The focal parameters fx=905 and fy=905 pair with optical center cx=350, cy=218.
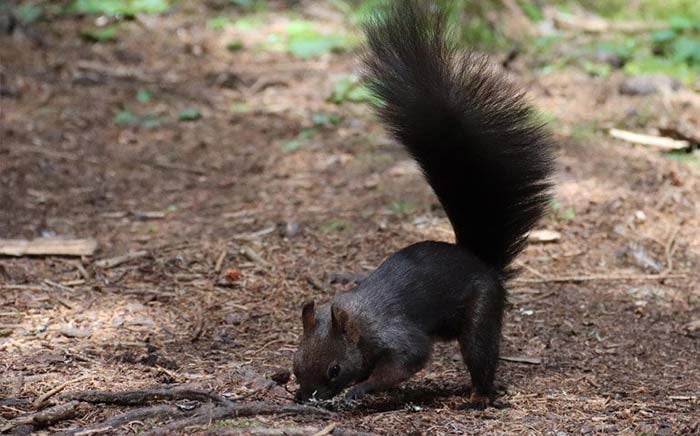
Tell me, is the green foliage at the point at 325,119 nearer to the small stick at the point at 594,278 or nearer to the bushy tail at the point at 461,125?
the small stick at the point at 594,278

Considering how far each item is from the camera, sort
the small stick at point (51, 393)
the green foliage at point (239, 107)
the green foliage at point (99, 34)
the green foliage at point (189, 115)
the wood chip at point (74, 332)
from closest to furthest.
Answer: the small stick at point (51, 393)
the wood chip at point (74, 332)
the green foliage at point (189, 115)
the green foliage at point (239, 107)
the green foliage at point (99, 34)

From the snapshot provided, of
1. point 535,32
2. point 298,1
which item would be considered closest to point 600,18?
point 535,32

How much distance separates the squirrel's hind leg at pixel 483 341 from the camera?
131 inches

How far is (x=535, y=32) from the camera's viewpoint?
8.30 m

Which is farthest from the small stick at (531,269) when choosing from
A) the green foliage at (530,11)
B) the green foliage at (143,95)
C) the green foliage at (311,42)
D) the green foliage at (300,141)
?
the green foliage at (530,11)

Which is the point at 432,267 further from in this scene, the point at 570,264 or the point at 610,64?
the point at 610,64

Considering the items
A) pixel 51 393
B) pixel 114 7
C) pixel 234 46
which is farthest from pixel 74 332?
pixel 114 7

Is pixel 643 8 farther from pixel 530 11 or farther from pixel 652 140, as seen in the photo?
pixel 652 140

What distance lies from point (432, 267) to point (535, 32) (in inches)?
214

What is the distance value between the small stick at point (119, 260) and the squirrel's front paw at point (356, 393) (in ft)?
5.64

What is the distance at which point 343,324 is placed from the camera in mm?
3301

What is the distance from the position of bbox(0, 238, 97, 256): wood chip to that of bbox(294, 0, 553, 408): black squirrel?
1666mm

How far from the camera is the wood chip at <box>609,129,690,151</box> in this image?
19.4ft

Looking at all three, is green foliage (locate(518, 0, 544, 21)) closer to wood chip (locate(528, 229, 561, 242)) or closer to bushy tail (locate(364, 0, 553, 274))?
wood chip (locate(528, 229, 561, 242))
